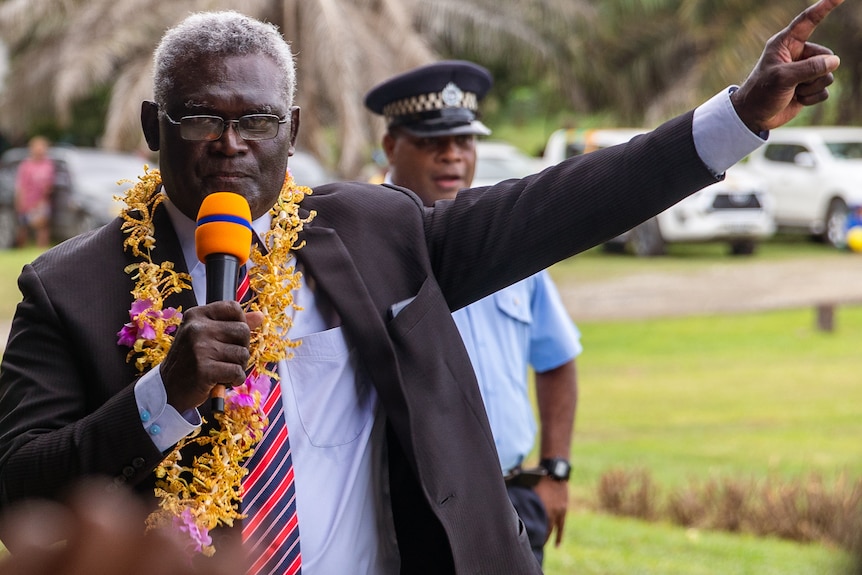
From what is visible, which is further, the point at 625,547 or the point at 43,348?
the point at 625,547

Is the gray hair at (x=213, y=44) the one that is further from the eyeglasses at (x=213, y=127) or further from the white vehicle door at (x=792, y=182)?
the white vehicle door at (x=792, y=182)

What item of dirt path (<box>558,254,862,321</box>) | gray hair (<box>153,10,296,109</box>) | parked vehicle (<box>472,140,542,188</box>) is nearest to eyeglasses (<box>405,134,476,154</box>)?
gray hair (<box>153,10,296,109</box>)

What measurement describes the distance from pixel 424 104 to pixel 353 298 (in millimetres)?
2667

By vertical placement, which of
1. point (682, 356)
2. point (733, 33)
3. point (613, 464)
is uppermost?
point (733, 33)

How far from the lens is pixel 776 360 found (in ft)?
47.3

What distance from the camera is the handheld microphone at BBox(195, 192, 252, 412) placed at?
2.34m

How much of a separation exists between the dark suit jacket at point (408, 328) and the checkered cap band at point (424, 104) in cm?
240

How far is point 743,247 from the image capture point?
74.6 ft

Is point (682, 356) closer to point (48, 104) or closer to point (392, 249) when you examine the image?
point (392, 249)

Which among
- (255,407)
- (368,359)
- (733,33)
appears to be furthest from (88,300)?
(733,33)

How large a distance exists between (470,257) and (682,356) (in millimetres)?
12314

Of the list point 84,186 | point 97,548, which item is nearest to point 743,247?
point 84,186

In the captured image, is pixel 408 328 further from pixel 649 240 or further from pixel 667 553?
pixel 649 240

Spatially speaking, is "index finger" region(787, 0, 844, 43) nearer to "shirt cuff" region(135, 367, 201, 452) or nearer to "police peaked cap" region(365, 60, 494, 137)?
"shirt cuff" region(135, 367, 201, 452)
